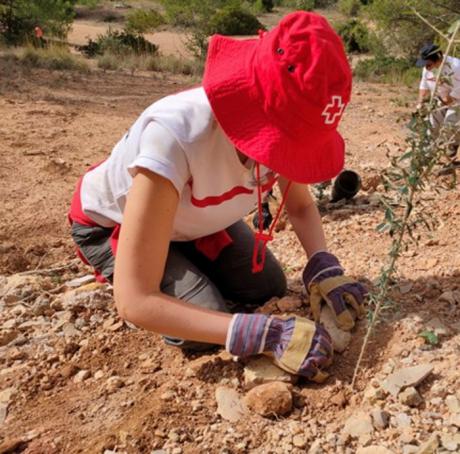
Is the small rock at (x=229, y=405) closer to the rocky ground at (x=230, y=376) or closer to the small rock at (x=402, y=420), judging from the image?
the rocky ground at (x=230, y=376)

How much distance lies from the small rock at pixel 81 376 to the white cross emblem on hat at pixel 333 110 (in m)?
1.10

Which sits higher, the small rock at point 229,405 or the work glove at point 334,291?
the work glove at point 334,291

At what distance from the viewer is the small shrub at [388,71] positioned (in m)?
10.9

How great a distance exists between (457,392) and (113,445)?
919 mm

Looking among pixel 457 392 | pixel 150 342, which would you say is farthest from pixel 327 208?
pixel 457 392

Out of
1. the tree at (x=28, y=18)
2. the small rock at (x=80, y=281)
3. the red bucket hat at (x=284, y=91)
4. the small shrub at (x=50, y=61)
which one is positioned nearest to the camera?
the red bucket hat at (x=284, y=91)

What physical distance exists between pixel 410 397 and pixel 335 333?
35 cm

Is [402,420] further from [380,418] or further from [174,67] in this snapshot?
[174,67]

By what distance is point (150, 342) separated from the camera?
6.49 feet

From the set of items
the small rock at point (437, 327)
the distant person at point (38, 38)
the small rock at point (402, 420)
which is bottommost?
the distant person at point (38, 38)

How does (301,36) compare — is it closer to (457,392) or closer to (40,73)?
(457,392)

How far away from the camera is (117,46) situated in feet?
42.0

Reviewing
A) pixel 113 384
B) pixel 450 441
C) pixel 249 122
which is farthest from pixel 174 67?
pixel 450 441

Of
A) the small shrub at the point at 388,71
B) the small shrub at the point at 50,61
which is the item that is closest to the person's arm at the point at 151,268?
the small shrub at the point at 50,61
